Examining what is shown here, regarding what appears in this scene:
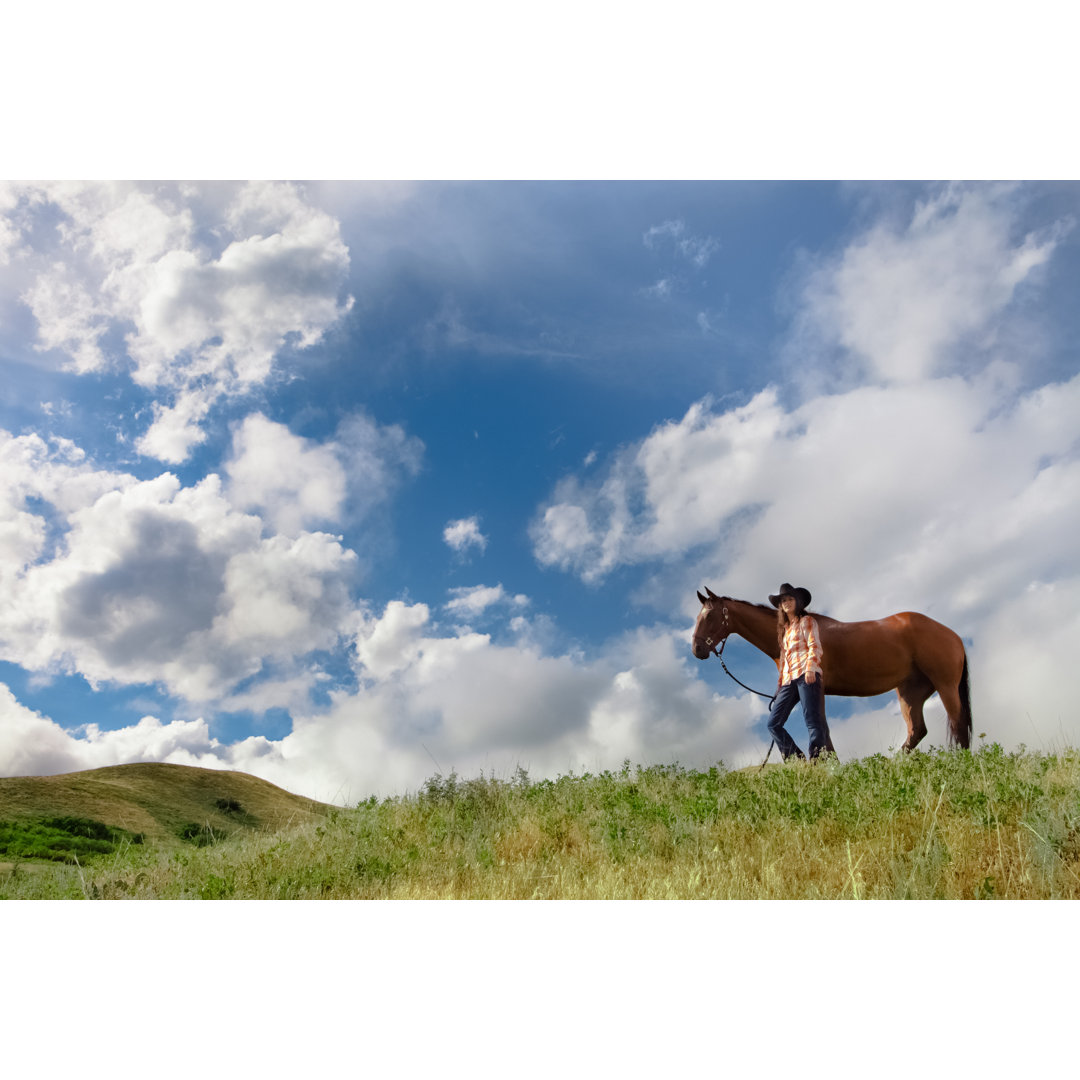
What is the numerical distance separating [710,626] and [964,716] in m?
4.12

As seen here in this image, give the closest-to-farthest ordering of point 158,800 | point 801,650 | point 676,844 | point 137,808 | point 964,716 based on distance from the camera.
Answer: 1. point 676,844
2. point 801,650
3. point 137,808
4. point 158,800
5. point 964,716

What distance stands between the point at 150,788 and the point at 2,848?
2069 millimetres

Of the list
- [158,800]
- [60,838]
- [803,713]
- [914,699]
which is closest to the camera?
[60,838]

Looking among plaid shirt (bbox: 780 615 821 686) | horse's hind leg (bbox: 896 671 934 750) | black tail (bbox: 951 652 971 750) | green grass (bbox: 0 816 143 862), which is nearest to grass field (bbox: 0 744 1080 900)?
green grass (bbox: 0 816 143 862)

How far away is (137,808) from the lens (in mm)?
10047

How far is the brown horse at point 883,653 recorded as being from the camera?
1054 cm

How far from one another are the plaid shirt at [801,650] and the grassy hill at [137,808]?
6.53 metres

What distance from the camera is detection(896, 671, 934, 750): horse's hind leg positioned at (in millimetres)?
11117

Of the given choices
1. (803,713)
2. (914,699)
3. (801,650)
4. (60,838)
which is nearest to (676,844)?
(803,713)

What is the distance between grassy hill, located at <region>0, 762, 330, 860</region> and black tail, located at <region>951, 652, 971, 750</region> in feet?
29.9

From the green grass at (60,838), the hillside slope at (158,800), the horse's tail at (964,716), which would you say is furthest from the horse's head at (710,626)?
the green grass at (60,838)

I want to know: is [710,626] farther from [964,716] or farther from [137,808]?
[137,808]

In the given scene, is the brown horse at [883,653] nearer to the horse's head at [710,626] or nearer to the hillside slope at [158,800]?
the horse's head at [710,626]
